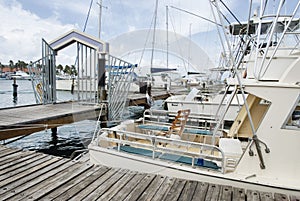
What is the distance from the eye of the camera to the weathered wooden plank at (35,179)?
2.64m

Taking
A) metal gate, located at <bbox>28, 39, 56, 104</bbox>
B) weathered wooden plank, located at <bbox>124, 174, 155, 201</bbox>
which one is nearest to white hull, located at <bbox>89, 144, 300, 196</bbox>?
weathered wooden plank, located at <bbox>124, 174, 155, 201</bbox>

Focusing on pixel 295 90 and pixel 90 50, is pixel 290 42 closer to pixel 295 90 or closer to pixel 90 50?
pixel 295 90

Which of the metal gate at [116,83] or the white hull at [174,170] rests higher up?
the metal gate at [116,83]

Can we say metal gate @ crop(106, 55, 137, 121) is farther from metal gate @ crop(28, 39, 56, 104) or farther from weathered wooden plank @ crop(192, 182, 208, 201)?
weathered wooden plank @ crop(192, 182, 208, 201)

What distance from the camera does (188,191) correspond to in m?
2.82

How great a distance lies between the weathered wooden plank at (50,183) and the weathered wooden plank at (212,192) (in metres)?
1.79

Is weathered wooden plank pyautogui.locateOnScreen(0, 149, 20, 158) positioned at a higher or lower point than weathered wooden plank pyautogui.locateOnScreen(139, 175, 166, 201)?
higher

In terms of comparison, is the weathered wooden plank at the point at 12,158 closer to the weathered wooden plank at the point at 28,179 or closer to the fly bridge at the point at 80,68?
the weathered wooden plank at the point at 28,179

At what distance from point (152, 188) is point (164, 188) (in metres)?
0.15

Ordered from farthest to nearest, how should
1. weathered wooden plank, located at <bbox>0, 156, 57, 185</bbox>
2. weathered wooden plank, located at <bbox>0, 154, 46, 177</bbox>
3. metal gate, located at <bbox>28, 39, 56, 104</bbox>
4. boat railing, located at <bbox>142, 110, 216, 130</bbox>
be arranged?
metal gate, located at <bbox>28, 39, 56, 104</bbox>
boat railing, located at <bbox>142, 110, 216, 130</bbox>
weathered wooden plank, located at <bbox>0, 154, 46, 177</bbox>
weathered wooden plank, located at <bbox>0, 156, 57, 185</bbox>

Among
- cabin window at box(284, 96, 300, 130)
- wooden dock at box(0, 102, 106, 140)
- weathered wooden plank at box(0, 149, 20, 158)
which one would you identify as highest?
cabin window at box(284, 96, 300, 130)

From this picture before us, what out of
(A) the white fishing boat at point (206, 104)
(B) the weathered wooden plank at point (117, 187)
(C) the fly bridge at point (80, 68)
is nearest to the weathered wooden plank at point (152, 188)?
(B) the weathered wooden plank at point (117, 187)

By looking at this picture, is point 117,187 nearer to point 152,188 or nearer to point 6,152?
point 152,188

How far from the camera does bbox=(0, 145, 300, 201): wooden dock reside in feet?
8.75
